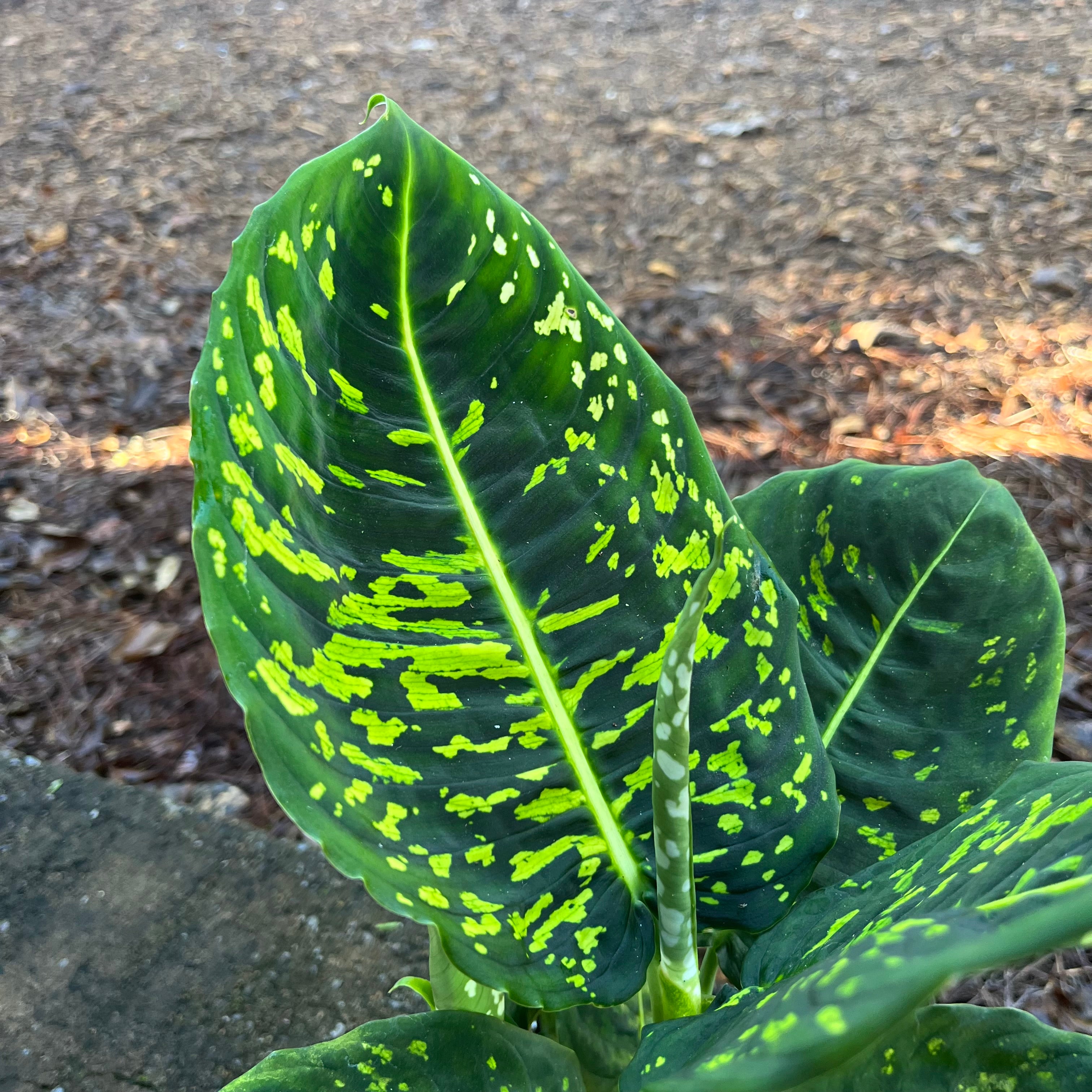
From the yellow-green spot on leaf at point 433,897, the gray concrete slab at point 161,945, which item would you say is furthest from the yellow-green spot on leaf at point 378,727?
the gray concrete slab at point 161,945

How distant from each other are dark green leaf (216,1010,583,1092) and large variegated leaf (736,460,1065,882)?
32cm

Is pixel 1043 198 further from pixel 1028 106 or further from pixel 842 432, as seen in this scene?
pixel 842 432

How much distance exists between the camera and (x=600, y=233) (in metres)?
2.82

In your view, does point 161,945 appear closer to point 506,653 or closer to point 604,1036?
point 604,1036

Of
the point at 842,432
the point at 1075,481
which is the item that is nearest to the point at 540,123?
the point at 842,432

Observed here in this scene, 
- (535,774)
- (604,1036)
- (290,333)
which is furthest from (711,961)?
(290,333)

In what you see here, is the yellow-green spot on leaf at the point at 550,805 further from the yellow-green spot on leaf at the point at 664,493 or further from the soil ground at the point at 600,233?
the soil ground at the point at 600,233

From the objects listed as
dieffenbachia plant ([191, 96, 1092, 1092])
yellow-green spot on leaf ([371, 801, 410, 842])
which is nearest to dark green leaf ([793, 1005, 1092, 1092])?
dieffenbachia plant ([191, 96, 1092, 1092])

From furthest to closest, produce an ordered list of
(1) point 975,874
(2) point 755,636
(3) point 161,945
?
(3) point 161,945 < (2) point 755,636 < (1) point 975,874

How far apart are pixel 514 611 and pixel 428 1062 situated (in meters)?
0.36

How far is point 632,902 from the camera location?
2.48 feet

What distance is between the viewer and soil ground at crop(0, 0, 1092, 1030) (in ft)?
5.93

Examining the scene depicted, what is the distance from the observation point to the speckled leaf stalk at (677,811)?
0.49 metres

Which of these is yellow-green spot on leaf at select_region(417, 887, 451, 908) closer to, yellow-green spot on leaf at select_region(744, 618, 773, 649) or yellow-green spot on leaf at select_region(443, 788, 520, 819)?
yellow-green spot on leaf at select_region(443, 788, 520, 819)
